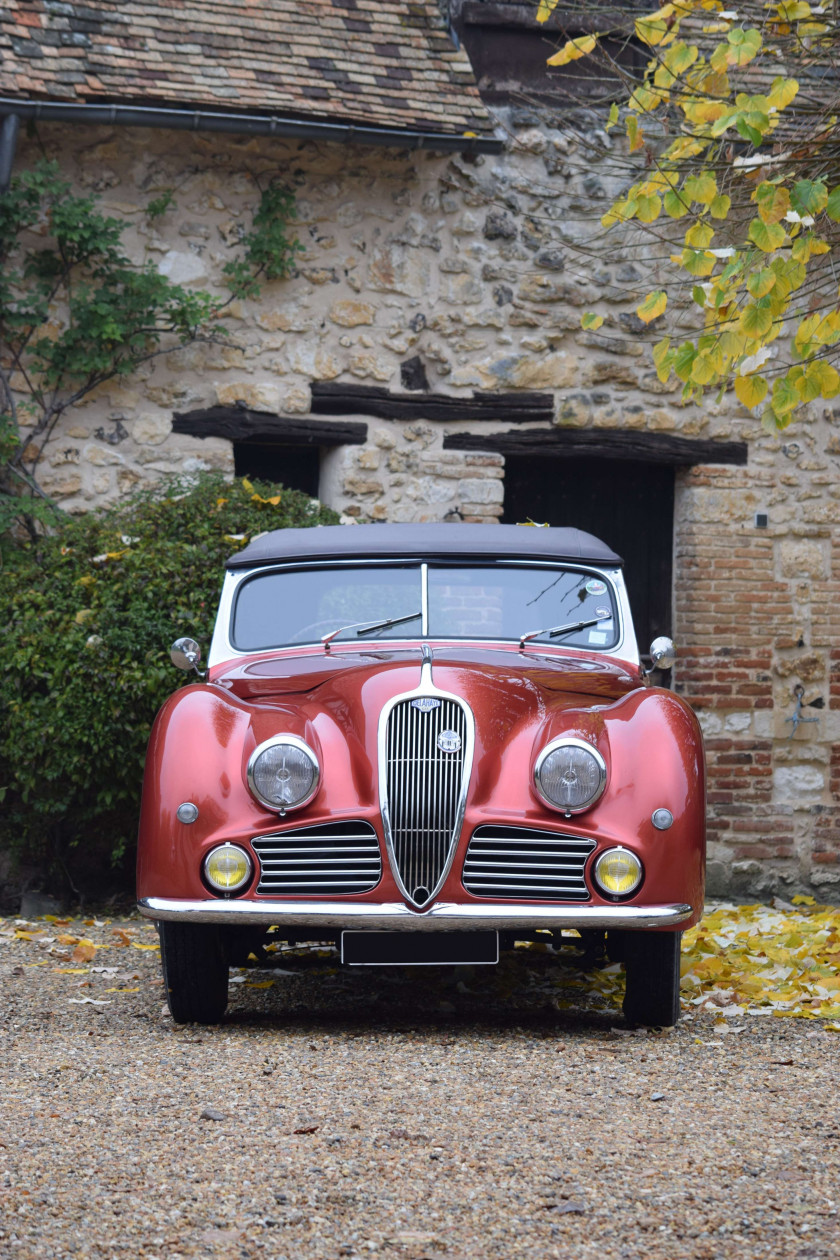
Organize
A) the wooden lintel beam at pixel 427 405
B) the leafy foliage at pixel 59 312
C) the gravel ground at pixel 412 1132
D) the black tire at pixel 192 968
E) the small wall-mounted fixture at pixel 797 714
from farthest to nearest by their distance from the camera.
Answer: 1. the small wall-mounted fixture at pixel 797 714
2. the wooden lintel beam at pixel 427 405
3. the leafy foliage at pixel 59 312
4. the black tire at pixel 192 968
5. the gravel ground at pixel 412 1132

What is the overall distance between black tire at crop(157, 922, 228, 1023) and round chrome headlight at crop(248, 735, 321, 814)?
Result: 19.7 inches

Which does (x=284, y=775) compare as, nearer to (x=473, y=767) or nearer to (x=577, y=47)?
(x=473, y=767)

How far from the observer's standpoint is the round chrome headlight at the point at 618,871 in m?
3.98

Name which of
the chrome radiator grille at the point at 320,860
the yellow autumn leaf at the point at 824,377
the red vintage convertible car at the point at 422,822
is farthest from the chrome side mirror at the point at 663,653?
the chrome radiator grille at the point at 320,860

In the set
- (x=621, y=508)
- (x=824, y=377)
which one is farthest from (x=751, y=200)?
(x=621, y=508)

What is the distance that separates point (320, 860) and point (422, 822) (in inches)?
12.5

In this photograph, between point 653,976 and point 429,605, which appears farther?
point 429,605

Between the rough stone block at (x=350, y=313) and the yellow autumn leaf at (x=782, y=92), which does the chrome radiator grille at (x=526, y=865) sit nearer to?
the yellow autumn leaf at (x=782, y=92)

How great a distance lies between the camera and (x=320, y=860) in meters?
3.99

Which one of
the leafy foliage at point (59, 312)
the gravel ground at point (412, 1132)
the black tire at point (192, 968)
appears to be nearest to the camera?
the gravel ground at point (412, 1132)

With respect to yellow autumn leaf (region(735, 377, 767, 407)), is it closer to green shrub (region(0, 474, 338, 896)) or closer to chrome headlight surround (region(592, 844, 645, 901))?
chrome headlight surround (region(592, 844, 645, 901))

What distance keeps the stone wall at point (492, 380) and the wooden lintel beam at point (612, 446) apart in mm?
57

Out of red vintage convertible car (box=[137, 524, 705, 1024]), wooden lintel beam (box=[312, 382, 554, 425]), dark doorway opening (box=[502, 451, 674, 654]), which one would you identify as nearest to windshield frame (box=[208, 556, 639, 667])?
red vintage convertible car (box=[137, 524, 705, 1024])

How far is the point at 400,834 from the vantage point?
4.00 m
